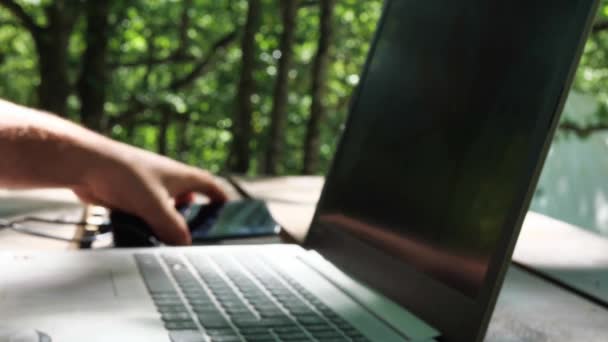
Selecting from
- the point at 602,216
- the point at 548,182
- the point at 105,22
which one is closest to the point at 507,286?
the point at 602,216

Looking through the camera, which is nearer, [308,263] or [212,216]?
[308,263]

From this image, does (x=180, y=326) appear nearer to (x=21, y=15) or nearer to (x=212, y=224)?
(x=212, y=224)

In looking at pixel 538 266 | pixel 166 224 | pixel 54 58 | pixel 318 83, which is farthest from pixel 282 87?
pixel 54 58

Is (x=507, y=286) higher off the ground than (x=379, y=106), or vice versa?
(x=379, y=106)

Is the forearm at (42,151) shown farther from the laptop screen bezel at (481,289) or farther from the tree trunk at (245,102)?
the tree trunk at (245,102)

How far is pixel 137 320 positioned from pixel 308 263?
29 cm

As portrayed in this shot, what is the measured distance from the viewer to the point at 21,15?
5.19 metres

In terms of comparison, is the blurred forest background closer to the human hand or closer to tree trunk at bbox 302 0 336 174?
tree trunk at bbox 302 0 336 174

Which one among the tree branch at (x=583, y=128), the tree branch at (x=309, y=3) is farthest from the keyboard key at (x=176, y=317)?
the tree branch at (x=309, y=3)

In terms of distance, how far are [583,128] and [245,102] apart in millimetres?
2187

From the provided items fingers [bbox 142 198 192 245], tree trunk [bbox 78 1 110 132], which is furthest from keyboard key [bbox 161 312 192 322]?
tree trunk [bbox 78 1 110 132]

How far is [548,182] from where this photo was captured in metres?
2.21

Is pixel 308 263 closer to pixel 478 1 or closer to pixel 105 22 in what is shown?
pixel 478 1

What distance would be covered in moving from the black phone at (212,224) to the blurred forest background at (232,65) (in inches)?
83.7
